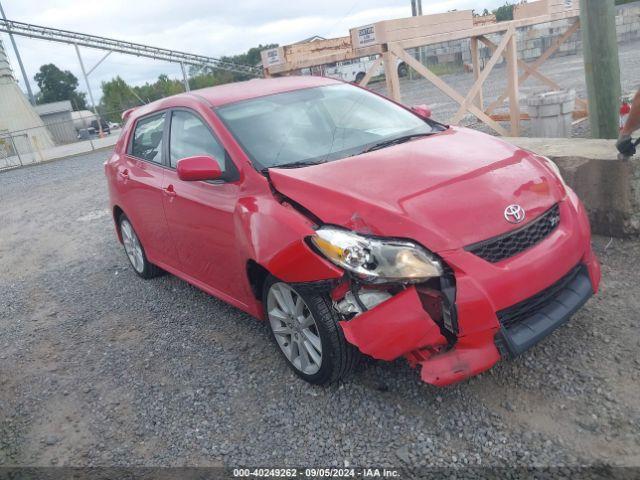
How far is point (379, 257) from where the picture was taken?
2705 mm

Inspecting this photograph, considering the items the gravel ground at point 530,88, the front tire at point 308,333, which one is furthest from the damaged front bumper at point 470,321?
the gravel ground at point 530,88

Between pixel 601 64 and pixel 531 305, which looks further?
pixel 601 64

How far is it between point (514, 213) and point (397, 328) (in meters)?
0.85

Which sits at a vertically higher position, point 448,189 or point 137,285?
point 448,189

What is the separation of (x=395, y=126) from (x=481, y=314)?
6.19 ft

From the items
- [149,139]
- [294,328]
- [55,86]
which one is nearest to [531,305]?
[294,328]

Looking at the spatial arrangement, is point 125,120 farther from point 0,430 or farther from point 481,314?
point 481,314

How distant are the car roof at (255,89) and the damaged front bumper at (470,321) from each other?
2.08 m

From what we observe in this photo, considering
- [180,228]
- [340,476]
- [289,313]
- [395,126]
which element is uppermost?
[395,126]

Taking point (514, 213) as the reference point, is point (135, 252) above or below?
below

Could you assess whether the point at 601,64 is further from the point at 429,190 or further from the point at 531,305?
the point at 531,305

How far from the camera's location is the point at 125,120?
5645mm

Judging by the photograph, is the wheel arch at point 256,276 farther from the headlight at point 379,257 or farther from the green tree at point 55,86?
the green tree at point 55,86

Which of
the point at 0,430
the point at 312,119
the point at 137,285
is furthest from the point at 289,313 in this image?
the point at 137,285
